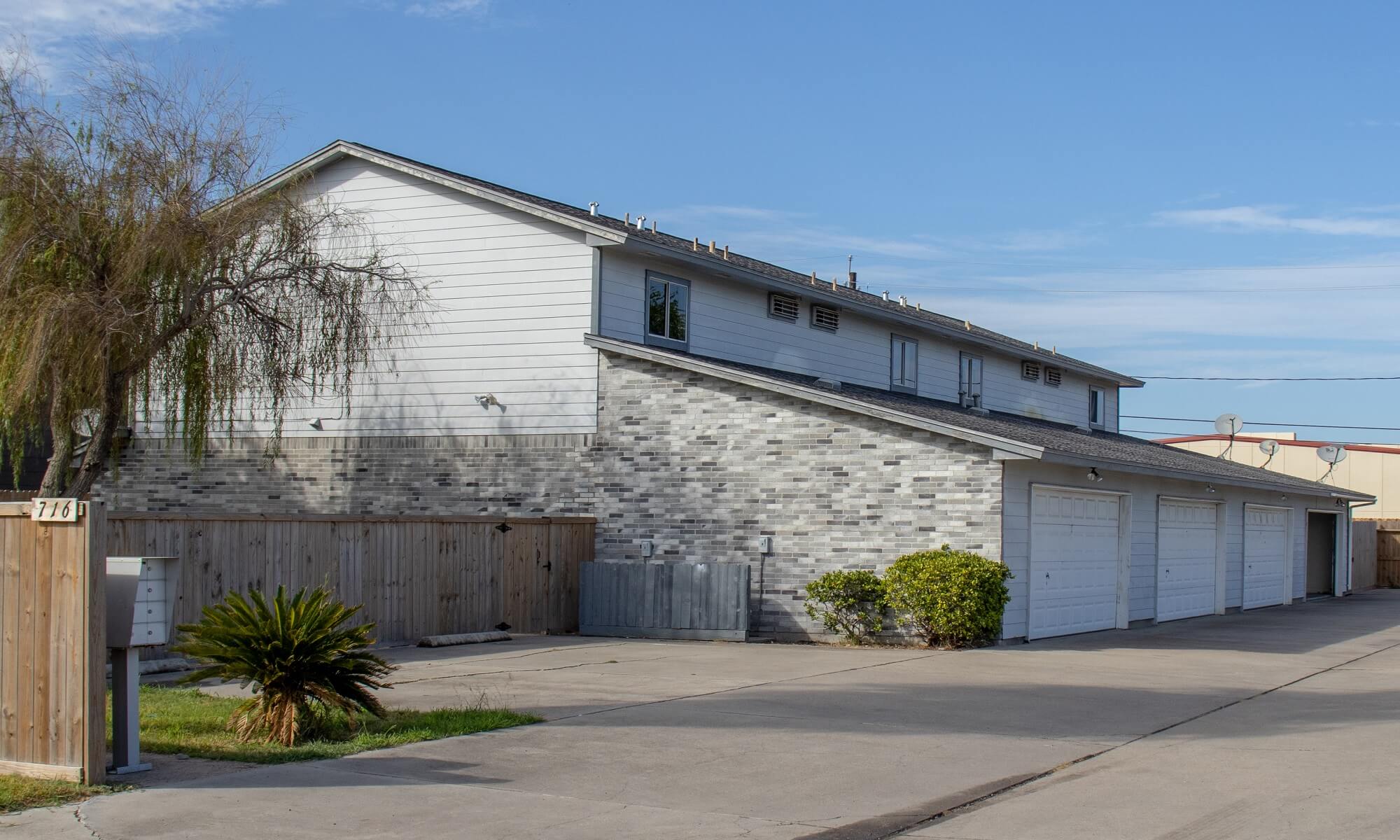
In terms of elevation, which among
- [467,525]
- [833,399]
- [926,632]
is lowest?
[926,632]

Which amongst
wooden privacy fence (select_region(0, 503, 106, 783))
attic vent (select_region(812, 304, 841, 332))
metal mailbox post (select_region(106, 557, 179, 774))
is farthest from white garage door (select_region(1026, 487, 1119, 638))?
wooden privacy fence (select_region(0, 503, 106, 783))

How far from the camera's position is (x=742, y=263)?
27.0 m

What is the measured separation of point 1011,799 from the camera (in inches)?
372

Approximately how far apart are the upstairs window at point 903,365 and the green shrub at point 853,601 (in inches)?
375

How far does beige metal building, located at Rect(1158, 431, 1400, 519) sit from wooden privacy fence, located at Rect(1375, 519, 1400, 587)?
942cm

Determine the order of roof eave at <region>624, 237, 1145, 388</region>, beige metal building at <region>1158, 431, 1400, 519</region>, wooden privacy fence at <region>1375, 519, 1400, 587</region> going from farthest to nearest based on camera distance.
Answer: beige metal building at <region>1158, 431, 1400, 519</region>
wooden privacy fence at <region>1375, 519, 1400, 587</region>
roof eave at <region>624, 237, 1145, 388</region>

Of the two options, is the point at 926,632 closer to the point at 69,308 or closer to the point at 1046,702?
the point at 1046,702

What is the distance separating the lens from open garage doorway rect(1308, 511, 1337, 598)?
130ft

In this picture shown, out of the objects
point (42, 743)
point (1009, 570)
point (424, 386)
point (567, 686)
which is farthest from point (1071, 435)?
point (42, 743)

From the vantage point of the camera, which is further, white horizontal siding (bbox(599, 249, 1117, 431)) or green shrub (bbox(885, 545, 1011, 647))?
white horizontal siding (bbox(599, 249, 1117, 431))

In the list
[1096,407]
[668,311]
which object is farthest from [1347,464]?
[668,311]

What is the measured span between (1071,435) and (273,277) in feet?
58.5

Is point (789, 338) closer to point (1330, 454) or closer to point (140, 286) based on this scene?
point (140, 286)

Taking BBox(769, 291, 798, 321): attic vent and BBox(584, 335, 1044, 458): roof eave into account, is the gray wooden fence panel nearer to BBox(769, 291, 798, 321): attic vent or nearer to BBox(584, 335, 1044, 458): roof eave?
BBox(584, 335, 1044, 458): roof eave
